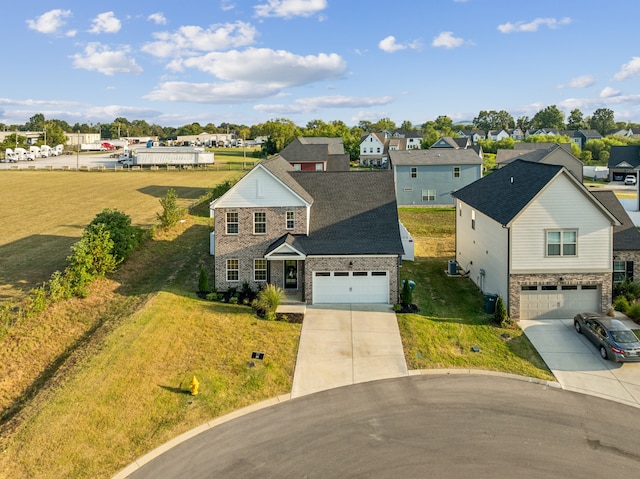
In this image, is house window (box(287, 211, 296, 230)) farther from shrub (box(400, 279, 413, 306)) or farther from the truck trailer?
the truck trailer

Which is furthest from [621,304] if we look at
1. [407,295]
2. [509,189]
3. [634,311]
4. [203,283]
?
[203,283]

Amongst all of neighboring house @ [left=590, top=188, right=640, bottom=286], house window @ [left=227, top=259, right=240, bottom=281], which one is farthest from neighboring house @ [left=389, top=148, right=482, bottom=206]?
house window @ [left=227, top=259, right=240, bottom=281]

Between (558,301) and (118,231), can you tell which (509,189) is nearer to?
(558,301)

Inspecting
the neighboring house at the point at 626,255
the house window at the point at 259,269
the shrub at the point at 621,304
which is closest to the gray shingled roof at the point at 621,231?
the neighboring house at the point at 626,255

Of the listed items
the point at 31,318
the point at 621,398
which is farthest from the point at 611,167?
the point at 31,318

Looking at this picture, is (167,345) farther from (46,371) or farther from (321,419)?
(321,419)

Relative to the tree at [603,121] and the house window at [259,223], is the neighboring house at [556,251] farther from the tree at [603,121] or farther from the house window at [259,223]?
the tree at [603,121]
